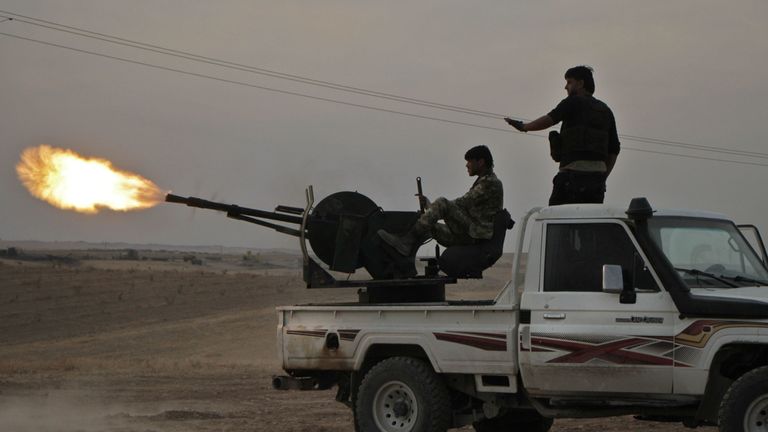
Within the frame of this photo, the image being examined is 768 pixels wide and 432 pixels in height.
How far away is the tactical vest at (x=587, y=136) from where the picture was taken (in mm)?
12000

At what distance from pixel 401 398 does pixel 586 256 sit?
2288 mm

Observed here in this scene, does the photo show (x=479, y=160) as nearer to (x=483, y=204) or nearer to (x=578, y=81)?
(x=483, y=204)

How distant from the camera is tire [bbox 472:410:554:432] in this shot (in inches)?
504

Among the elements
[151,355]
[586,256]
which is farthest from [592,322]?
[151,355]

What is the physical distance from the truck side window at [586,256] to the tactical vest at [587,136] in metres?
1.26

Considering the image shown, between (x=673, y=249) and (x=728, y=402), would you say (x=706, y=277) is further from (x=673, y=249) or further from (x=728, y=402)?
(x=728, y=402)

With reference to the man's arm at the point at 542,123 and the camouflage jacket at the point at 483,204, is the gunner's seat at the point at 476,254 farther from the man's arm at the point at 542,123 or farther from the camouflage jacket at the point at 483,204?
the man's arm at the point at 542,123

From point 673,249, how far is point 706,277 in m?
0.37

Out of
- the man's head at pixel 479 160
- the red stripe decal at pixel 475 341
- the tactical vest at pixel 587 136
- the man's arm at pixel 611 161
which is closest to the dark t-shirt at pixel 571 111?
the tactical vest at pixel 587 136

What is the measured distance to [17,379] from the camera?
20406mm

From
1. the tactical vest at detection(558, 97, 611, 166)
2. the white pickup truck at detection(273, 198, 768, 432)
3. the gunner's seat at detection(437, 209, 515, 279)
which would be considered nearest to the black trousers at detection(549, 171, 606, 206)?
the tactical vest at detection(558, 97, 611, 166)

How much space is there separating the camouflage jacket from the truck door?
1.40 meters

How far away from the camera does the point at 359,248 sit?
12.9m

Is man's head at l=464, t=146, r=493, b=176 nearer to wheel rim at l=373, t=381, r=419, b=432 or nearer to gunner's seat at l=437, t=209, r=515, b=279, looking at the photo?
gunner's seat at l=437, t=209, r=515, b=279
